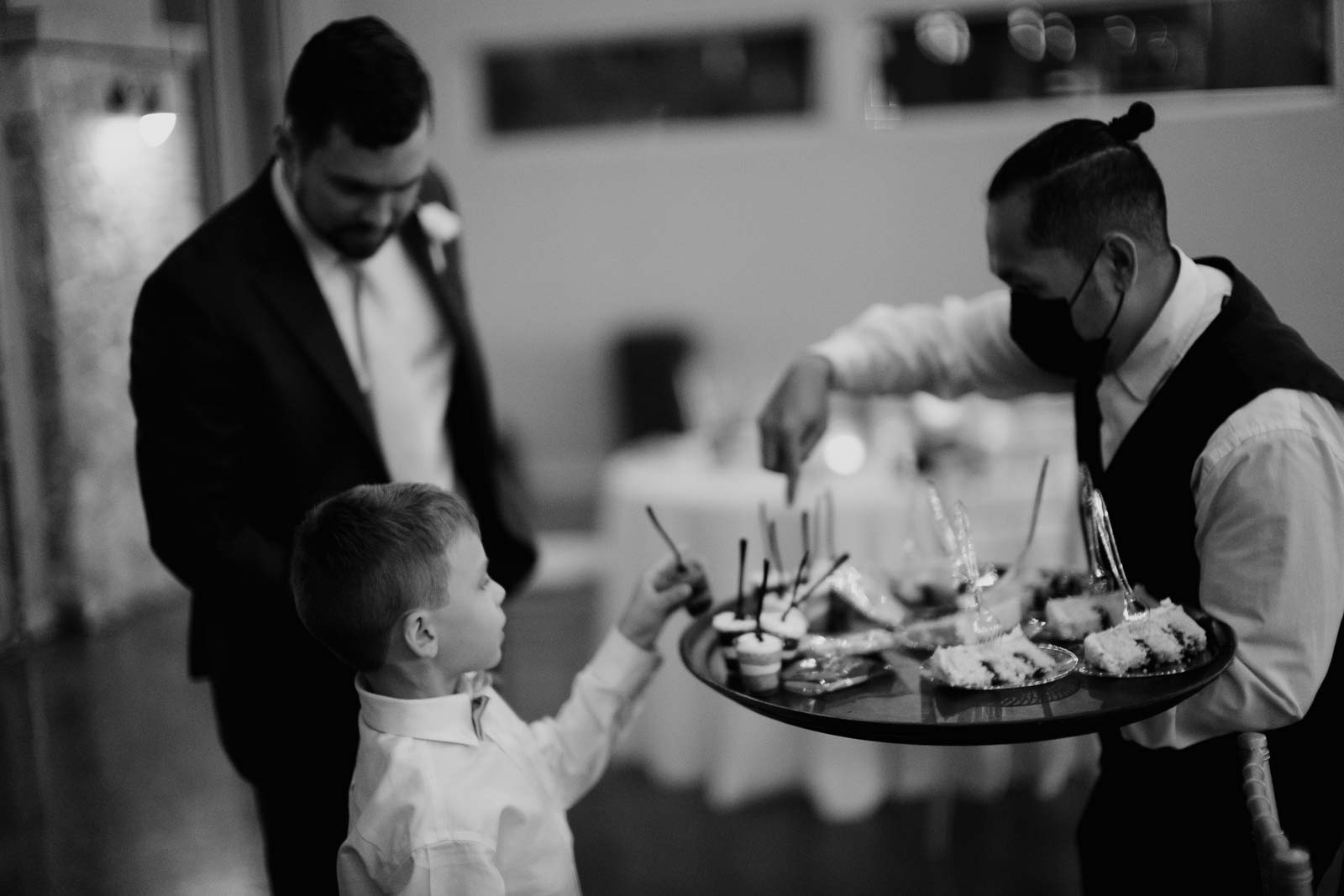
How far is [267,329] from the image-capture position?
1.77m

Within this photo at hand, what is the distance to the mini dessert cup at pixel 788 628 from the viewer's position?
1.59m

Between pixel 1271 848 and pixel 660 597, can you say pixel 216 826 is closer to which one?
pixel 660 597

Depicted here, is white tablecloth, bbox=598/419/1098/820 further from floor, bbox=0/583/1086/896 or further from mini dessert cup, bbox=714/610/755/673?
mini dessert cup, bbox=714/610/755/673

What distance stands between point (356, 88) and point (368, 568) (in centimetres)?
71

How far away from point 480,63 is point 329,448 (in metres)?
6.72

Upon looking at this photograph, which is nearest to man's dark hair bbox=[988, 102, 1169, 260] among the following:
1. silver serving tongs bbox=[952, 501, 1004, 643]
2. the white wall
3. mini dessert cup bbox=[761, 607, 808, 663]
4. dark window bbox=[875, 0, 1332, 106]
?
silver serving tongs bbox=[952, 501, 1004, 643]

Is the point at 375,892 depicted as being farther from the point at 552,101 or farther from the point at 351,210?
the point at 552,101

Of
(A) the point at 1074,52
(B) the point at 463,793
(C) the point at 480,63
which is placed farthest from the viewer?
(C) the point at 480,63

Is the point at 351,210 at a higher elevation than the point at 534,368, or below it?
Answer: higher

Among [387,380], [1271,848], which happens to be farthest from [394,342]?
[1271,848]

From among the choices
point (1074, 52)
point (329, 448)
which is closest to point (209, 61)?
point (329, 448)

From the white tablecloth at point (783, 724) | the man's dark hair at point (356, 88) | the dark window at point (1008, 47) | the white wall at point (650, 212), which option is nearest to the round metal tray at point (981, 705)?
the man's dark hair at point (356, 88)

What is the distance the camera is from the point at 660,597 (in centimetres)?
166

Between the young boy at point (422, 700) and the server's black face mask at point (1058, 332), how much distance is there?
80cm
